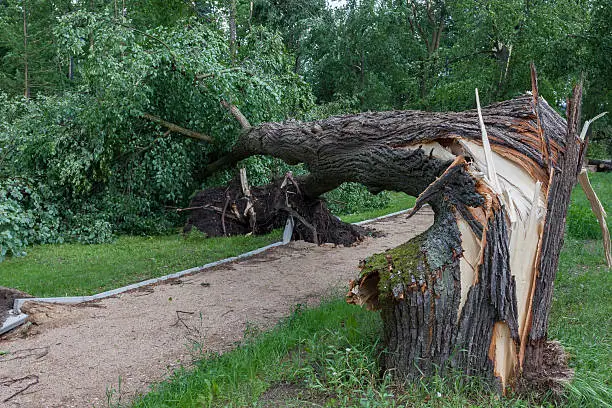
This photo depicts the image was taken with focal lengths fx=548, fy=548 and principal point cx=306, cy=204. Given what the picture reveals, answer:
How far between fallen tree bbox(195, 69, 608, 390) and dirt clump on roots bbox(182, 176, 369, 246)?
14.5ft

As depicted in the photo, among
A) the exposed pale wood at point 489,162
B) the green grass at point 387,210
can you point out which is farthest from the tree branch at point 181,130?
the exposed pale wood at point 489,162

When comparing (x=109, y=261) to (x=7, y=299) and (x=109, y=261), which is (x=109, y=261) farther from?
(x=7, y=299)

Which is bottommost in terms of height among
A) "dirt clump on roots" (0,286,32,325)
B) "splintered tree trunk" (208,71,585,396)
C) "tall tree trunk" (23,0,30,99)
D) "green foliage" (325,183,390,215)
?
"green foliage" (325,183,390,215)

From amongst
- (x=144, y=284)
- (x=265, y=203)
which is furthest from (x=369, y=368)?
(x=265, y=203)

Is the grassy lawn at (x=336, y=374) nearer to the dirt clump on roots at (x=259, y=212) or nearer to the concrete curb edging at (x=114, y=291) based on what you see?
the concrete curb edging at (x=114, y=291)

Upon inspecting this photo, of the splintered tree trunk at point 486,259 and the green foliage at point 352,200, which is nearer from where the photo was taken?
the splintered tree trunk at point 486,259

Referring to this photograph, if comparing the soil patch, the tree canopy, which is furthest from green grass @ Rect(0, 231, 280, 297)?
the soil patch

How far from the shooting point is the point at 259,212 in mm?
9039

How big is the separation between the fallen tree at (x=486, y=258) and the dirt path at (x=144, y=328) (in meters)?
1.76

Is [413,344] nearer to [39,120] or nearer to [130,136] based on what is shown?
[130,136]

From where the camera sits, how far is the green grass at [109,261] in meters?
6.27

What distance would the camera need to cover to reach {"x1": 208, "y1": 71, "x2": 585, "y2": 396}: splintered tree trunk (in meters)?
3.04

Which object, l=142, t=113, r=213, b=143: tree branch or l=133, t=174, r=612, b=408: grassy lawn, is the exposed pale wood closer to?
l=133, t=174, r=612, b=408: grassy lawn

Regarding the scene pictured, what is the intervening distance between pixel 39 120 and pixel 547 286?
908 cm
